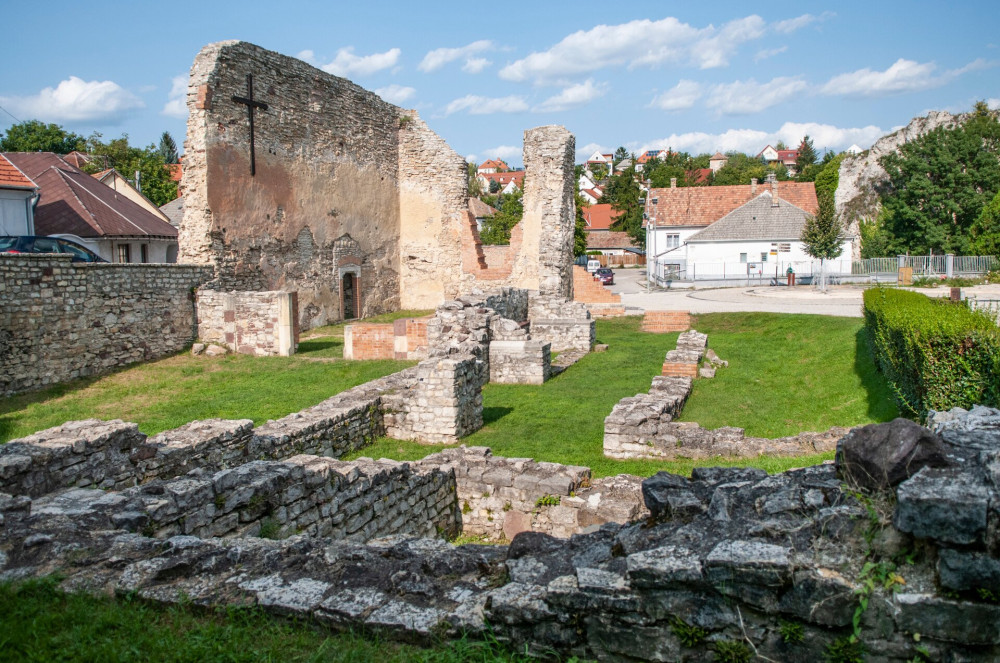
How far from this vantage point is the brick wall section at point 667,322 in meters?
23.8

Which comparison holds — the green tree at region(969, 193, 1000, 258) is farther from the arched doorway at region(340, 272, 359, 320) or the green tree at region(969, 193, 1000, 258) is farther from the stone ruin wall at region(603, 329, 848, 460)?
the stone ruin wall at region(603, 329, 848, 460)

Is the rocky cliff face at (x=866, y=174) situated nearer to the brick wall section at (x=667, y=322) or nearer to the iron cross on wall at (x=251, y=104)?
the brick wall section at (x=667, y=322)

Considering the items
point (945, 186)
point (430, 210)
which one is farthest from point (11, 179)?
point (945, 186)

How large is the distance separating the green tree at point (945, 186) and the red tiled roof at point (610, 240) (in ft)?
115

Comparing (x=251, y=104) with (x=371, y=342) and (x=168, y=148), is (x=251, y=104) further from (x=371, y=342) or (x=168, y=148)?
(x=168, y=148)

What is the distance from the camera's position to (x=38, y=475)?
648 centimetres

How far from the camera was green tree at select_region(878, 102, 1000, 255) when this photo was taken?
41094mm

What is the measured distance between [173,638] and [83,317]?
1421 centimetres

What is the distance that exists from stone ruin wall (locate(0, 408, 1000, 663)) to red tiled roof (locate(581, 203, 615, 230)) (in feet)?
284

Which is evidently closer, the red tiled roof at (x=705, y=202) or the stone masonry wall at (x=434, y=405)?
the stone masonry wall at (x=434, y=405)

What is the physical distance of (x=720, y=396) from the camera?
14102 millimetres

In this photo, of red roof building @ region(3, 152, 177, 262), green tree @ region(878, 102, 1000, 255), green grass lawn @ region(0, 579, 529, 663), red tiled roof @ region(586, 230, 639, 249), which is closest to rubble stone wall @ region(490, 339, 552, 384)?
green grass lawn @ region(0, 579, 529, 663)

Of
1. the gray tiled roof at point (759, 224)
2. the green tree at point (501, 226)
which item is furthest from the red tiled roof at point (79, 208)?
the gray tiled roof at point (759, 224)

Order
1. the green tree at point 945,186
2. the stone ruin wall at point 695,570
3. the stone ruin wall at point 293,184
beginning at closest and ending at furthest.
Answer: the stone ruin wall at point 695,570
the stone ruin wall at point 293,184
the green tree at point 945,186
